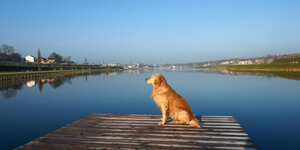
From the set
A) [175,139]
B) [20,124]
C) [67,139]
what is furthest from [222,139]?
[20,124]

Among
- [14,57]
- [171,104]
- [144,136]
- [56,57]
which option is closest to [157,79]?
[171,104]

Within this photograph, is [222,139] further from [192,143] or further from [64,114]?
[64,114]

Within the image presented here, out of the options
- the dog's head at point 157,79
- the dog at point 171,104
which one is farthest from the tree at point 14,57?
the dog at point 171,104

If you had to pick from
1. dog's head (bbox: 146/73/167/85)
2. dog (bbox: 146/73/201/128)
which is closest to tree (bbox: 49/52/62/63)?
dog's head (bbox: 146/73/167/85)

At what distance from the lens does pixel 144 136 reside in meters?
5.57

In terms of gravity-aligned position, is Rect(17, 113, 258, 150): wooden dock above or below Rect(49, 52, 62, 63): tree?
below

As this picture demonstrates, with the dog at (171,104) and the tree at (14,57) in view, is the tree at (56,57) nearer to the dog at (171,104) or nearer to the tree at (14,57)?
the tree at (14,57)

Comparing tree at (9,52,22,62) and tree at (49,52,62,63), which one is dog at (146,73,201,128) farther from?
tree at (49,52,62,63)

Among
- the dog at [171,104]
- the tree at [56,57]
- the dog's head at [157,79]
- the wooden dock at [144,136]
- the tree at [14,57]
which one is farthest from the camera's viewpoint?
the tree at [56,57]

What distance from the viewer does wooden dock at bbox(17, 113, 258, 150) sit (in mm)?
4898

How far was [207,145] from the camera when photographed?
4.88 m

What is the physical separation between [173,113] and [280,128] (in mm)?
8374

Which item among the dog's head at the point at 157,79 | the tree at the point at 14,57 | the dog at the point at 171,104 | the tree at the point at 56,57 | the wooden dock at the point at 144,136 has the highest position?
the tree at the point at 56,57

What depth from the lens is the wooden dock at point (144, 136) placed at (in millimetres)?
4898
